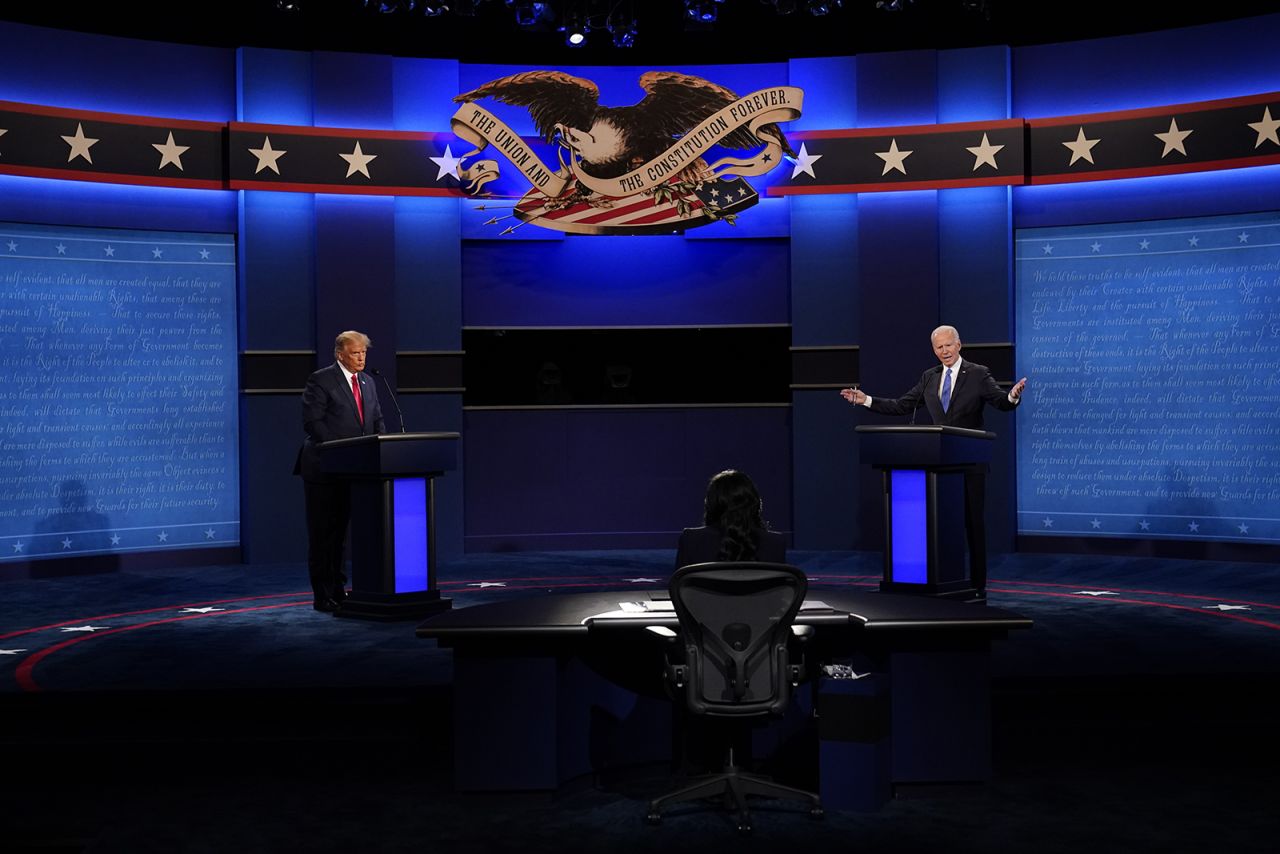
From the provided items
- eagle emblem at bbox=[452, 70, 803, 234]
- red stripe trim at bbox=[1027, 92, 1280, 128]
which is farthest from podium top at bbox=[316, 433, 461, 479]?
red stripe trim at bbox=[1027, 92, 1280, 128]

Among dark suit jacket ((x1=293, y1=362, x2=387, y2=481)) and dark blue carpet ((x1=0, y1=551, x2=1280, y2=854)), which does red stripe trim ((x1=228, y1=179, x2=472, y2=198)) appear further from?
dark blue carpet ((x1=0, y1=551, x2=1280, y2=854))

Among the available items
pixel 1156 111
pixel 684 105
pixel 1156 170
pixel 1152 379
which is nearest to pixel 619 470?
pixel 684 105

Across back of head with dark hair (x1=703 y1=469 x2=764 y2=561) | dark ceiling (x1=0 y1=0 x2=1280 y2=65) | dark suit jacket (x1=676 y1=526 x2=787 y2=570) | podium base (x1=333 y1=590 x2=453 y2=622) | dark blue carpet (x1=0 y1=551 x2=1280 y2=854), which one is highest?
dark ceiling (x1=0 y1=0 x2=1280 y2=65)

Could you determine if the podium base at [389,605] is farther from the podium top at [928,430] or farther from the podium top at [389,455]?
the podium top at [928,430]

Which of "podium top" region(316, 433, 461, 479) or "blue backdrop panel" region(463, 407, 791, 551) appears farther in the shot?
"blue backdrop panel" region(463, 407, 791, 551)

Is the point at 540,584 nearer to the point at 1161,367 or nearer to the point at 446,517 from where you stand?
the point at 446,517

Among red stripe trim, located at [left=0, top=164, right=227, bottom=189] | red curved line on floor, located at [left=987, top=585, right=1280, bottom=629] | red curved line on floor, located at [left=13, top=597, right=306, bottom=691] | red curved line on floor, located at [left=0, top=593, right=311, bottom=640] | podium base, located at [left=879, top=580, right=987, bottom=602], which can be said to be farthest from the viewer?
red stripe trim, located at [left=0, top=164, right=227, bottom=189]

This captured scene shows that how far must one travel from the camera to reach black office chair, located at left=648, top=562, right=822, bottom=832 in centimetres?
355

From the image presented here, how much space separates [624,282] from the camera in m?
9.99

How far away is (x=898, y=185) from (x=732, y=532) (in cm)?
614

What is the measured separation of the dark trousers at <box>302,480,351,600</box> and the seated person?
353cm

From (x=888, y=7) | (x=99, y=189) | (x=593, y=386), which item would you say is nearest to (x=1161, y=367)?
(x=888, y=7)

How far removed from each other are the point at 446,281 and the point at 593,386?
4.57 feet

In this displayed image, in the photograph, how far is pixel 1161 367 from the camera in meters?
8.98
